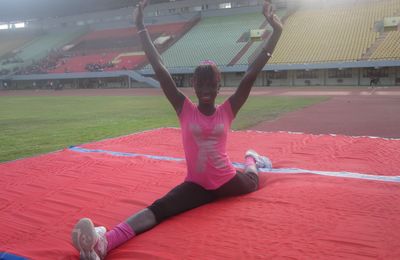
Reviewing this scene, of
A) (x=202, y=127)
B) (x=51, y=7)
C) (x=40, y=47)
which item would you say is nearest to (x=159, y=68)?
(x=202, y=127)

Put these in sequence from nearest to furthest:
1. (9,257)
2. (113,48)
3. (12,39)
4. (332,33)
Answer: (9,257)
(332,33)
(113,48)
(12,39)

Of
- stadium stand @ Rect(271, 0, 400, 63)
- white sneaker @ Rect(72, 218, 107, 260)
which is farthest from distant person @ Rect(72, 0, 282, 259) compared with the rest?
stadium stand @ Rect(271, 0, 400, 63)

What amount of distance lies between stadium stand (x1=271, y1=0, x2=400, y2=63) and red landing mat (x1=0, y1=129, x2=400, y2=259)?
22.3 metres

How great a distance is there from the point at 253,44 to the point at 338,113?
1904 centimetres

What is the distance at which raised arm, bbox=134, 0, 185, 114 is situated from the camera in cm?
298

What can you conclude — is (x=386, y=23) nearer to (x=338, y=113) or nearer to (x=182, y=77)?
(x=182, y=77)

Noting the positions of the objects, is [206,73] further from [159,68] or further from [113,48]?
[113,48]

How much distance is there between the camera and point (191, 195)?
118 inches

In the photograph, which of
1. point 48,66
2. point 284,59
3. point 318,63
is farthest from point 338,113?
point 48,66

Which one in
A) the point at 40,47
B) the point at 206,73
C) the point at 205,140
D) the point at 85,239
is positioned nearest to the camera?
the point at 85,239

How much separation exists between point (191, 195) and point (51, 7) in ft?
139

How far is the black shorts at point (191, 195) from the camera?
2.85 m

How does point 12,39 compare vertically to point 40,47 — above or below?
Answer: above

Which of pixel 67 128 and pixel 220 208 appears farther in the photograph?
pixel 67 128
